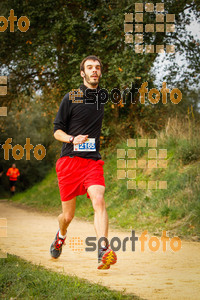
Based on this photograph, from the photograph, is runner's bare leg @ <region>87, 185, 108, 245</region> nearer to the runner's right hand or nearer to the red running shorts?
the red running shorts

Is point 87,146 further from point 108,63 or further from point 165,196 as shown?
point 108,63

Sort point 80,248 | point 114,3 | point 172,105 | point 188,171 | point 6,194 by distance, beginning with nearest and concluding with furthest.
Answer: point 80,248 → point 188,171 → point 114,3 → point 172,105 → point 6,194

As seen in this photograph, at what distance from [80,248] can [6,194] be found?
2391 cm

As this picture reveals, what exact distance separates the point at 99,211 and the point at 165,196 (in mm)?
6151

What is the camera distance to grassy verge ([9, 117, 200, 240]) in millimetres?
10000

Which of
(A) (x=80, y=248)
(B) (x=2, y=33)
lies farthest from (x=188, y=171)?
(B) (x=2, y=33)

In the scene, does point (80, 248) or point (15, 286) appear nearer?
point (15, 286)

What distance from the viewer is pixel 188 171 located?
11516 mm

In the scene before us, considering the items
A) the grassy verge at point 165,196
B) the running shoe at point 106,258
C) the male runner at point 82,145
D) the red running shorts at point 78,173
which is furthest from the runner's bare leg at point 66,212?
the grassy verge at point 165,196

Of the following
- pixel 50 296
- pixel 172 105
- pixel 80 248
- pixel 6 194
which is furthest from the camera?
pixel 6 194

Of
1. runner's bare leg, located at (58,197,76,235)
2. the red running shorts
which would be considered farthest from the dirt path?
the red running shorts

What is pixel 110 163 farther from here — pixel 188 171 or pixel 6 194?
pixel 6 194

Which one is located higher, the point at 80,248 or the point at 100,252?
the point at 100,252

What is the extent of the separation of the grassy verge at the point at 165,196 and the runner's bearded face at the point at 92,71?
4595 millimetres
